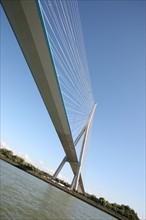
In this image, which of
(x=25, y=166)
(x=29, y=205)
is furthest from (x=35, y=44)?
(x=25, y=166)

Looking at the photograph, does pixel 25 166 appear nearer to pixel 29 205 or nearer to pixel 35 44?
pixel 29 205

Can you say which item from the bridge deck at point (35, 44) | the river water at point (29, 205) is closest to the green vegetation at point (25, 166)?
the river water at point (29, 205)

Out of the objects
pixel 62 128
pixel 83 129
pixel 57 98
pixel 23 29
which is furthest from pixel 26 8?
pixel 83 129

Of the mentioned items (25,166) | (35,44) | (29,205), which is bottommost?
(29,205)

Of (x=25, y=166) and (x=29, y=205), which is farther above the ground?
(x=25, y=166)

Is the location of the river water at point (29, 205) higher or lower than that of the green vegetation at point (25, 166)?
lower

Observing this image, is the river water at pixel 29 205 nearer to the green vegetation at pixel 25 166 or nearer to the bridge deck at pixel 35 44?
the bridge deck at pixel 35 44

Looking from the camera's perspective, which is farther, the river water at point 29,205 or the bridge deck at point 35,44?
the river water at point 29,205

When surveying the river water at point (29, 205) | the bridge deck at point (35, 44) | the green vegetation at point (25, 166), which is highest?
the green vegetation at point (25, 166)

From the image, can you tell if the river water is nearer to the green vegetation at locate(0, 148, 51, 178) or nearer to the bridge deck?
the bridge deck

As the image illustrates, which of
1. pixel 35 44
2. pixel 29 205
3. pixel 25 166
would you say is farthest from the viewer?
pixel 25 166

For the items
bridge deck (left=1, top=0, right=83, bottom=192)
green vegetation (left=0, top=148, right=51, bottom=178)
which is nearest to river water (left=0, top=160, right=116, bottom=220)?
bridge deck (left=1, top=0, right=83, bottom=192)
